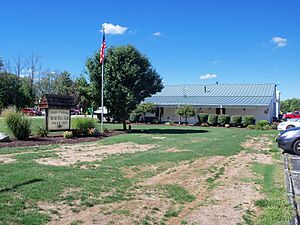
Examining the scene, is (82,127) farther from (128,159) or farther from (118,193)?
(118,193)

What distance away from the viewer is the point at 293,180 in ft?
29.6

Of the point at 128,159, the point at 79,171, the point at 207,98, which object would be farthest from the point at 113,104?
the point at 207,98

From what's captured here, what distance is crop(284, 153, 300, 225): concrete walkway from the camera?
20.8 feet

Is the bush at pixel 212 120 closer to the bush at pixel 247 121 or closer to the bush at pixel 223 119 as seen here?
the bush at pixel 223 119

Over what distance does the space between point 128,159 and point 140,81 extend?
14081 mm

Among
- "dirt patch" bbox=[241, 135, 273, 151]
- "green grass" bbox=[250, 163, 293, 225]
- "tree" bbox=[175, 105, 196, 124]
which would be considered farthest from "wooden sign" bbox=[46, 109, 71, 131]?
"tree" bbox=[175, 105, 196, 124]

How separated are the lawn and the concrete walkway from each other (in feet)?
0.52

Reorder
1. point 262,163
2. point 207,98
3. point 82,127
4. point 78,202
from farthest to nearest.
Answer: point 207,98
point 82,127
point 262,163
point 78,202

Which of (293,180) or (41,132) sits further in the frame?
(41,132)

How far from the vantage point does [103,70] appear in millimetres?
24016

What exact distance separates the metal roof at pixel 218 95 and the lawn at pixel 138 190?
31312 millimetres

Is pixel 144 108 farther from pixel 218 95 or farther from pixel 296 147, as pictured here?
pixel 296 147

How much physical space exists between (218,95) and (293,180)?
37474 millimetres

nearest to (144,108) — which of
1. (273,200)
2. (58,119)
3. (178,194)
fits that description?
(58,119)
